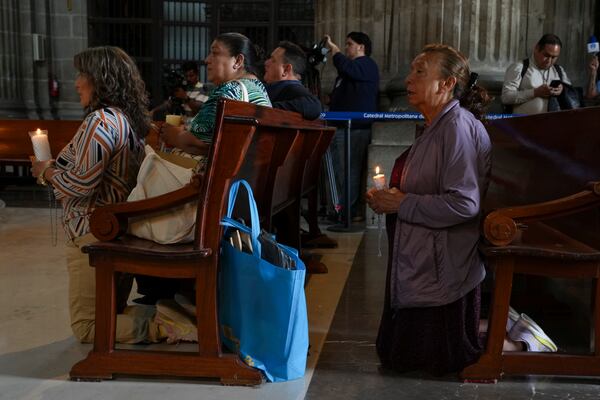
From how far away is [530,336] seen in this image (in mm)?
3006

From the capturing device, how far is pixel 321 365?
307 centimetres

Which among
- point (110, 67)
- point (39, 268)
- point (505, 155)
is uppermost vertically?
point (110, 67)

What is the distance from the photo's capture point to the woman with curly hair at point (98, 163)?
3.08 meters

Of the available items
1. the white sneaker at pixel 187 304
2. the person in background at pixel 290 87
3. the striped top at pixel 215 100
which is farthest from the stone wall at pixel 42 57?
the white sneaker at pixel 187 304

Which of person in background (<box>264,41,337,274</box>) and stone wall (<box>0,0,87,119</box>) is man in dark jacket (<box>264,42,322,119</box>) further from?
stone wall (<box>0,0,87,119</box>)

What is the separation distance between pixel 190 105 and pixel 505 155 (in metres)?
3.78

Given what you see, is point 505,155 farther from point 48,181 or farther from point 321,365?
point 48,181

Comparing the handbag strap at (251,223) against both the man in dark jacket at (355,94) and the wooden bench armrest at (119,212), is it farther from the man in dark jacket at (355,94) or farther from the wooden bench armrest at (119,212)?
the man in dark jacket at (355,94)

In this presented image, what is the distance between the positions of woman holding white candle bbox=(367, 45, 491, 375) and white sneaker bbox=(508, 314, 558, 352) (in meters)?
A: 0.21

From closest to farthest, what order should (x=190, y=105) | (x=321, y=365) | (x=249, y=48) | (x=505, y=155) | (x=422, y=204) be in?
(x=422, y=204) → (x=321, y=365) → (x=249, y=48) → (x=505, y=155) → (x=190, y=105)

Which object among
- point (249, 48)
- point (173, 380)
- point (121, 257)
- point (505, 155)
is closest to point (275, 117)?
point (249, 48)

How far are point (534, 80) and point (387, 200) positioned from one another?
4.16 metres

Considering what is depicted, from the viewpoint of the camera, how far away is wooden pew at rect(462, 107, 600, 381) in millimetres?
2736

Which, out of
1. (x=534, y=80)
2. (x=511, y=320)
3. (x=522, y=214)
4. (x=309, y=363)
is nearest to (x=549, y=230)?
(x=511, y=320)
